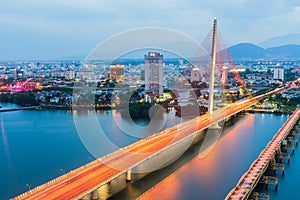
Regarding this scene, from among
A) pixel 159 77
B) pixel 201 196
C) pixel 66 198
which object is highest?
pixel 159 77

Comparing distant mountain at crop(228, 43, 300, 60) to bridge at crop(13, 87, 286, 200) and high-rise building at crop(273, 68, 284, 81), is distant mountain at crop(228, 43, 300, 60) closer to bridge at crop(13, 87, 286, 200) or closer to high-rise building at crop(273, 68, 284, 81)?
high-rise building at crop(273, 68, 284, 81)

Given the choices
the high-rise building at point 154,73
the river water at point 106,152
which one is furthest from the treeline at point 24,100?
the high-rise building at point 154,73

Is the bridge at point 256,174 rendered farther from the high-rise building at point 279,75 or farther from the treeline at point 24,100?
the high-rise building at point 279,75

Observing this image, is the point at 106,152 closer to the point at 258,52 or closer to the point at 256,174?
the point at 256,174

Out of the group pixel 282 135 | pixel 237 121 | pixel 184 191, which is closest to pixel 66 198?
pixel 184 191

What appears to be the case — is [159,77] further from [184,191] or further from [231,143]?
[184,191]

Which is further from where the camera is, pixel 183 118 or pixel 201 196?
pixel 183 118

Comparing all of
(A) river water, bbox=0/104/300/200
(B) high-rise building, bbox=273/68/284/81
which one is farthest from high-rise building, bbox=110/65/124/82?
(A) river water, bbox=0/104/300/200
